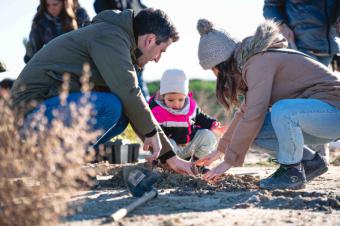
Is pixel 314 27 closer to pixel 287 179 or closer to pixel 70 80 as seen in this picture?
pixel 287 179

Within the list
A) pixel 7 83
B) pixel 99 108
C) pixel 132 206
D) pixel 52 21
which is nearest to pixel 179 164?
pixel 99 108

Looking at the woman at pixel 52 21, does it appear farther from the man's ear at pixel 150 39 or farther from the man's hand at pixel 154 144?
the man's hand at pixel 154 144

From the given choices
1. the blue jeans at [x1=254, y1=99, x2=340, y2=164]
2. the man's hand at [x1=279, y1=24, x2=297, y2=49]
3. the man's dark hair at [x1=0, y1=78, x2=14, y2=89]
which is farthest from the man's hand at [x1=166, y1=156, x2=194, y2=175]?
the man's dark hair at [x1=0, y1=78, x2=14, y2=89]

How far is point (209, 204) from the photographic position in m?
4.02

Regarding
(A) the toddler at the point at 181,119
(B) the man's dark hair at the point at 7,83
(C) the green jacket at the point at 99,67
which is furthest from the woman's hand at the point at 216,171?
(B) the man's dark hair at the point at 7,83

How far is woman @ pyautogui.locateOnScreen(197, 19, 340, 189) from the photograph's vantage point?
4.65 metres

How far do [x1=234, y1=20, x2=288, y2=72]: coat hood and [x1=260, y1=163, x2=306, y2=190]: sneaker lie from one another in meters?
0.82

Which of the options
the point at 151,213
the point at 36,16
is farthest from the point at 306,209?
the point at 36,16

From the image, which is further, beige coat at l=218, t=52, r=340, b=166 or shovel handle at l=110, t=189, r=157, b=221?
beige coat at l=218, t=52, r=340, b=166

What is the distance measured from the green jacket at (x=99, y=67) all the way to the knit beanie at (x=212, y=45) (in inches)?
21.0

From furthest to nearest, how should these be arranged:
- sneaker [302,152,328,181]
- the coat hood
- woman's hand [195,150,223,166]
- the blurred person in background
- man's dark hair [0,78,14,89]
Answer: man's dark hair [0,78,14,89] < the blurred person in background < woman's hand [195,150,223,166] < sneaker [302,152,328,181] < the coat hood

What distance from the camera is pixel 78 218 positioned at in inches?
137

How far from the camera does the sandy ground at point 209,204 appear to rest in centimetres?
345

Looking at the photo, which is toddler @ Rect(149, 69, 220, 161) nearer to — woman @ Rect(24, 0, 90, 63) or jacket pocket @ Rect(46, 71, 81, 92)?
woman @ Rect(24, 0, 90, 63)
